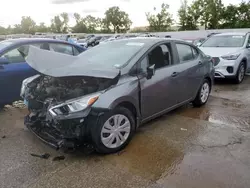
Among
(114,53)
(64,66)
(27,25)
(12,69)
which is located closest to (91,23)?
(27,25)

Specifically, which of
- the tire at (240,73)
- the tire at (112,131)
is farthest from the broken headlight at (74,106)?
the tire at (240,73)

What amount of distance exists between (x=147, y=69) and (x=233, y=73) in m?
4.86

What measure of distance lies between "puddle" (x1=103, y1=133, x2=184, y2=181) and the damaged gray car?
176mm

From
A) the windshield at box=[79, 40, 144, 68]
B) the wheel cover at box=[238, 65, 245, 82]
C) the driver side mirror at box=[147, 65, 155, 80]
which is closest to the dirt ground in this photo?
the driver side mirror at box=[147, 65, 155, 80]

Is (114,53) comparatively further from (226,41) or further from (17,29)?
(17,29)

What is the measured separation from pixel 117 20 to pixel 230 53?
56895mm

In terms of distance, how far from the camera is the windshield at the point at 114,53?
399 cm

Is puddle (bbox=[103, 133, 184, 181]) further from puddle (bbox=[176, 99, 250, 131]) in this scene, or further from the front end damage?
puddle (bbox=[176, 99, 250, 131])

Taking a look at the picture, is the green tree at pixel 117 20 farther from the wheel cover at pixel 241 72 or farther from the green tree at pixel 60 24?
the wheel cover at pixel 241 72

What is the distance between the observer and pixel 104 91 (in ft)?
10.9

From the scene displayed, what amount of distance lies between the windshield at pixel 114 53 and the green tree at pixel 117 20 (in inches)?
2347

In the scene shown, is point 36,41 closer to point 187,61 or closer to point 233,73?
point 187,61

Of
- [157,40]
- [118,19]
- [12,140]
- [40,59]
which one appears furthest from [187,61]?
[118,19]

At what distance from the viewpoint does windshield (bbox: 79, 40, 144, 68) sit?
13.1 ft
